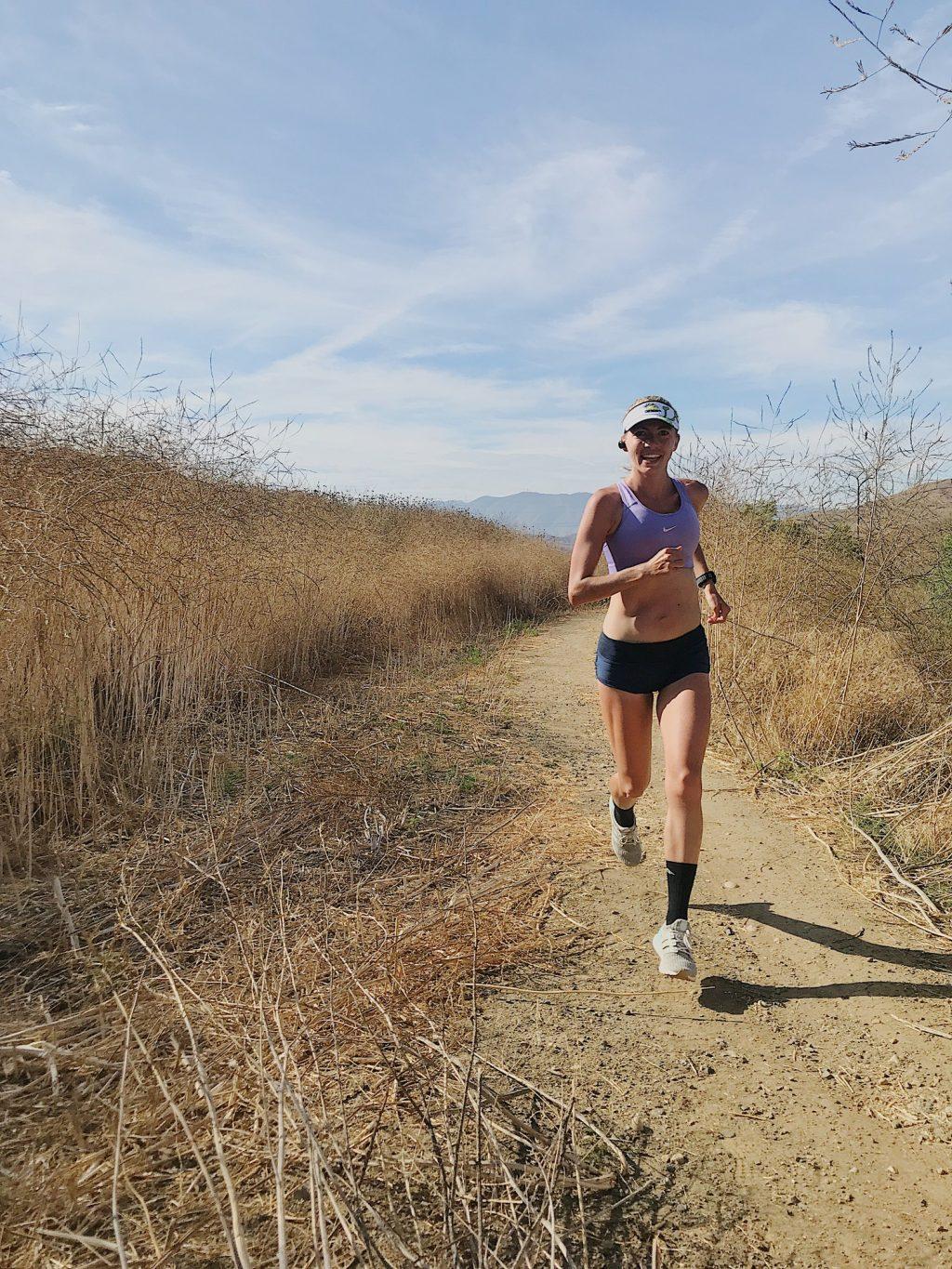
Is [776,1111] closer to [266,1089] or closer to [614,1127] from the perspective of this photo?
[614,1127]

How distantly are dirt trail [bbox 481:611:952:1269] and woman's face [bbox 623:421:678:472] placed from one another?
189 cm

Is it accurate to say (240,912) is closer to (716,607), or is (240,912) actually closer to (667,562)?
(667,562)

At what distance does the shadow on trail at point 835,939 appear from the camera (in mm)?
2984

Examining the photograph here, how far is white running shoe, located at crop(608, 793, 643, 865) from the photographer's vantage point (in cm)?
358

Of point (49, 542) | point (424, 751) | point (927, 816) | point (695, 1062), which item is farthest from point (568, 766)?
point (49, 542)

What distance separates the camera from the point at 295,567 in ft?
25.3

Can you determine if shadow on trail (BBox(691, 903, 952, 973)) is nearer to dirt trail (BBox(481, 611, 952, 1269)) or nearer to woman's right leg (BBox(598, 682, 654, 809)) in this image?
dirt trail (BBox(481, 611, 952, 1269))

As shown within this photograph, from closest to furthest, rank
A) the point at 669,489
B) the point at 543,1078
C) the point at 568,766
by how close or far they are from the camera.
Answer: the point at 543,1078 < the point at 669,489 < the point at 568,766

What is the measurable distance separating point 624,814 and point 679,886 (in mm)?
744

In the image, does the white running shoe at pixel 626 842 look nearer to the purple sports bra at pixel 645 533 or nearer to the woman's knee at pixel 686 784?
the woman's knee at pixel 686 784

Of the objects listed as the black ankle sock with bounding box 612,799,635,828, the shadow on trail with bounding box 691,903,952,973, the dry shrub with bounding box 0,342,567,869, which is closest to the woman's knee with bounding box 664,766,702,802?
the black ankle sock with bounding box 612,799,635,828

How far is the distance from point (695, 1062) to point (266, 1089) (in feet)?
4.20

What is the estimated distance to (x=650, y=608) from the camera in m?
3.05

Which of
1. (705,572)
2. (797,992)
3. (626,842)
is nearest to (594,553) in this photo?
(705,572)
